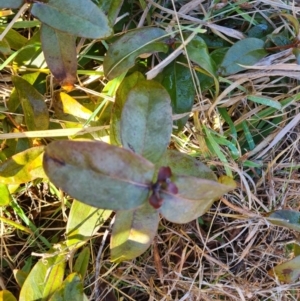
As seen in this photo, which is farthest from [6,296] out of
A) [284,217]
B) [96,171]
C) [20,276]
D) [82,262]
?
[284,217]

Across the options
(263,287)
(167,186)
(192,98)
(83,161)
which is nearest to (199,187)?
(167,186)

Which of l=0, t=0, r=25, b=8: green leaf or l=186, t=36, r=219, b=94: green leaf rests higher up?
l=0, t=0, r=25, b=8: green leaf

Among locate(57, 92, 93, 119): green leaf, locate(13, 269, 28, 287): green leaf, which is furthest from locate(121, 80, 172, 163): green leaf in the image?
locate(13, 269, 28, 287): green leaf

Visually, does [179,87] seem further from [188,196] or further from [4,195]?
[4,195]

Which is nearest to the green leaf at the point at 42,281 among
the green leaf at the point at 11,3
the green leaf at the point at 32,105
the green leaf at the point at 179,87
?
the green leaf at the point at 32,105

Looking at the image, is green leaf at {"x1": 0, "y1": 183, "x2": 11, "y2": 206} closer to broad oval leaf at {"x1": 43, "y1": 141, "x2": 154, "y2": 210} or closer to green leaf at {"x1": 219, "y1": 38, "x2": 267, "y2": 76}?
broad oval leaf at {"x1": 43, "y1": 141, "x2": 154, "y2": 210}

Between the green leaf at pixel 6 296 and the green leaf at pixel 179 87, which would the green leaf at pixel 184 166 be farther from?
the green leaf at pixel 6 296
